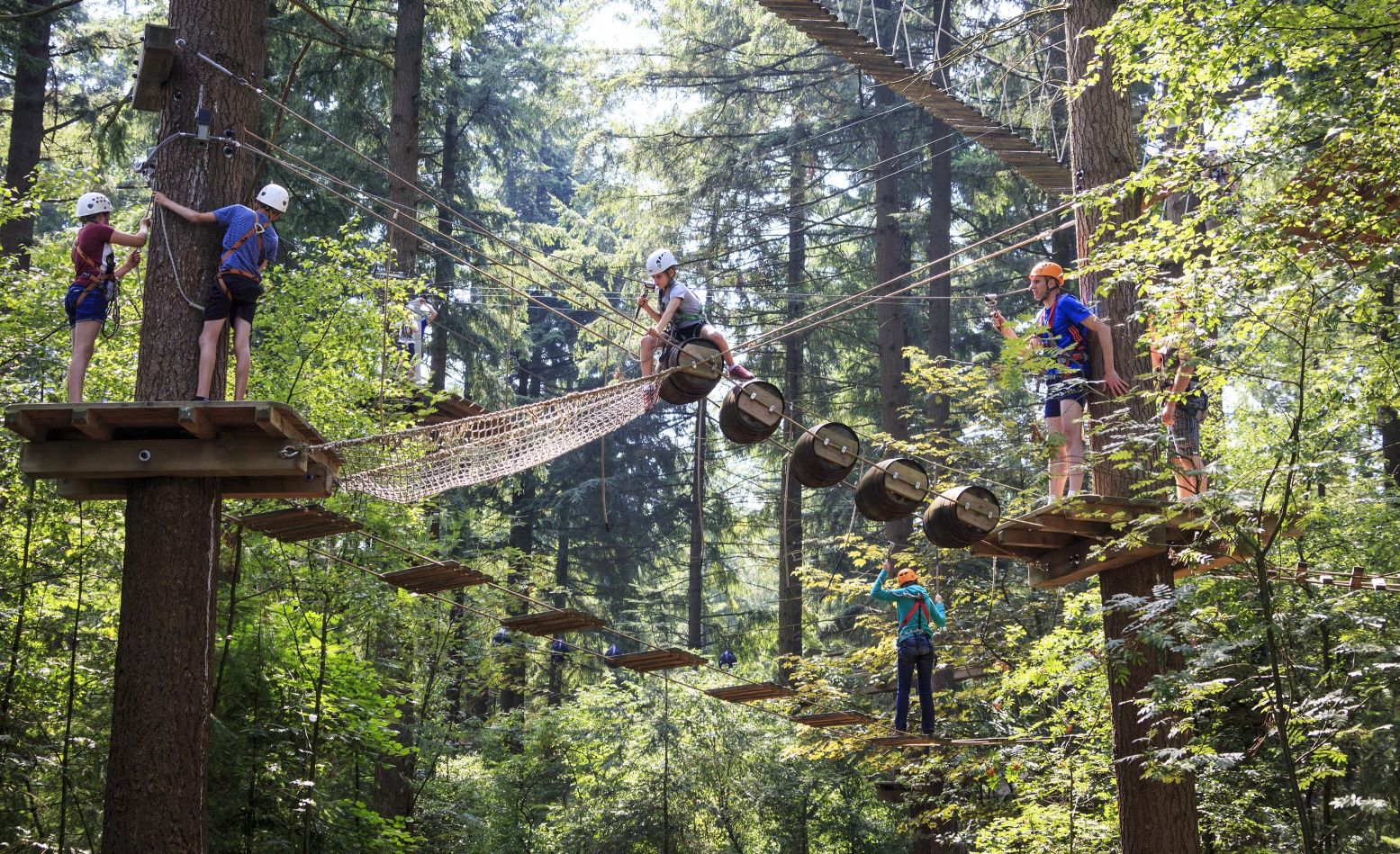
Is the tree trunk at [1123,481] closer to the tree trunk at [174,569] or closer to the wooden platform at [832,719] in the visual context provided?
the wooden platform at [832,719]

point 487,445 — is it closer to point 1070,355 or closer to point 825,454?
point 825,454

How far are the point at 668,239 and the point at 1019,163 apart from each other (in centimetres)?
867

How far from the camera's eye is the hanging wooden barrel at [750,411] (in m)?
5.85

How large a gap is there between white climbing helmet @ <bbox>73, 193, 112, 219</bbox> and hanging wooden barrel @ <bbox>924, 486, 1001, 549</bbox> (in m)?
4.12

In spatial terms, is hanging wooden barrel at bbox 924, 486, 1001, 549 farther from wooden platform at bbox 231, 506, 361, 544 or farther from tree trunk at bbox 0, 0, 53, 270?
tree trunk at bbox 0, 0, 53, 270

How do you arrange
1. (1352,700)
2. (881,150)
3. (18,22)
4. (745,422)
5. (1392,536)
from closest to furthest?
(1352,700) < (745,422) < (1392,536) < (18,22) < (881,150)

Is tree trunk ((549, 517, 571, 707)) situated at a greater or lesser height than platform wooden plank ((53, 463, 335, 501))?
greater

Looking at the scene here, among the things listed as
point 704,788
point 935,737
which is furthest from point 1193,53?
point 704,788

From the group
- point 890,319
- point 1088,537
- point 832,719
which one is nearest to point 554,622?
point 832,719

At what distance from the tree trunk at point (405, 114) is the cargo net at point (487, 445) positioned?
6174mm

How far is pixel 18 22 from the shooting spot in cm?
1095

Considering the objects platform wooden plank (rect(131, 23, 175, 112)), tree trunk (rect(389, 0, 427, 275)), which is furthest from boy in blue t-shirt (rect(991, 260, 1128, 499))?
tree trunk (rect(389, 0, 427, 275))

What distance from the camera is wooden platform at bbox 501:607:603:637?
691cm

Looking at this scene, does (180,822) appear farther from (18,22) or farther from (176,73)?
(18,22)
